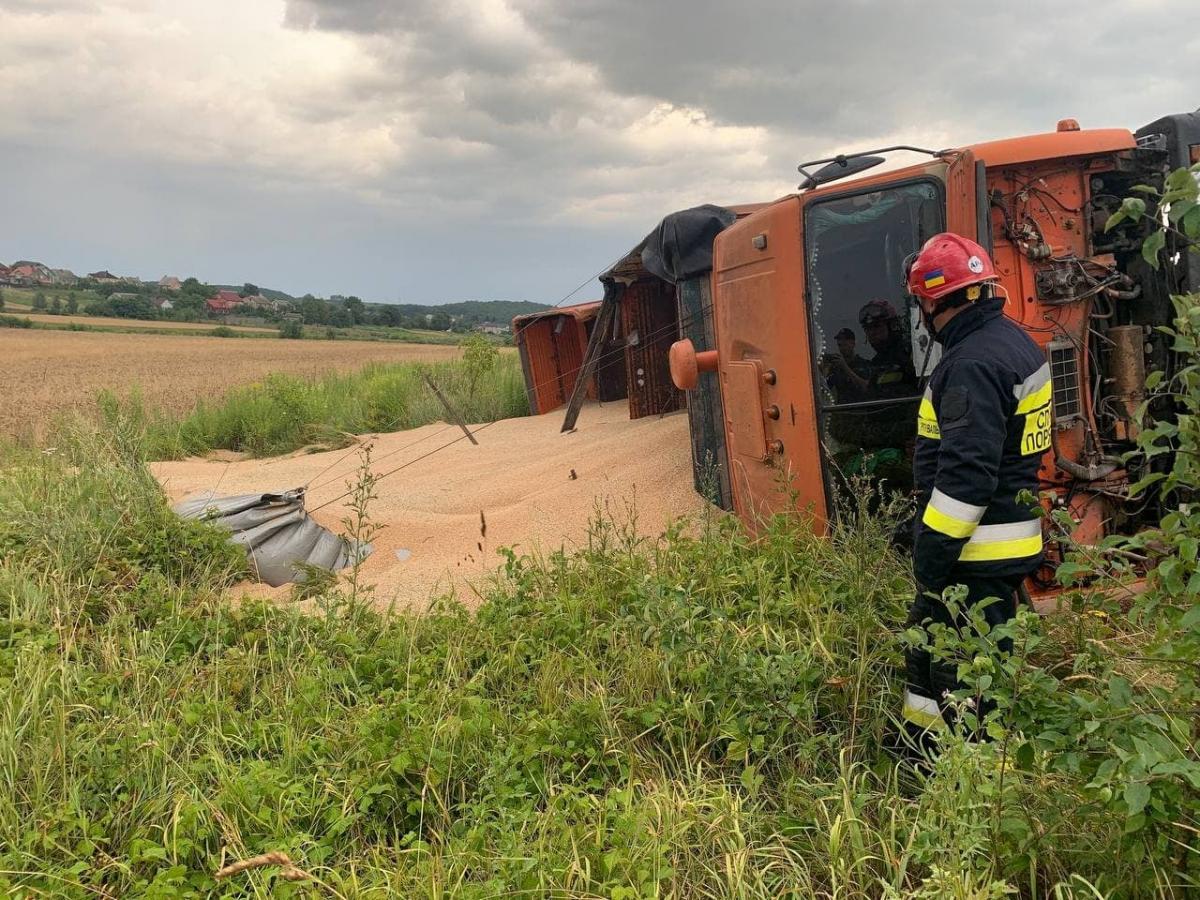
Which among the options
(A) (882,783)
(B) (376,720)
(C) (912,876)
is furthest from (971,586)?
(B) (376,720)

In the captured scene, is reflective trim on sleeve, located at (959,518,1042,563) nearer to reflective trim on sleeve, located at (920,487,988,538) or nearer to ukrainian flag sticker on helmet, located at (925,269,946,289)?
reflective trim on sleeve, located at (920,487,988,538)

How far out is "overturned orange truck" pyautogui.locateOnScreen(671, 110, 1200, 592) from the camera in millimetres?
4105

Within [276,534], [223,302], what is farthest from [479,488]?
[223,302]

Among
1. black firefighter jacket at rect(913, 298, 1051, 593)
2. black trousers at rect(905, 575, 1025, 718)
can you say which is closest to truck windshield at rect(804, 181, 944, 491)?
black firefighter jacket at rect(913, 298, 1051, 593)

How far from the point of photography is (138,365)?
30266 millimetres

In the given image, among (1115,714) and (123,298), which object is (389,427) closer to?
(1115,714)

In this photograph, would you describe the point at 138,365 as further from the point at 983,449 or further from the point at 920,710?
the point at 983,449

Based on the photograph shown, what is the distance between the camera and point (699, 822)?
2.59 m

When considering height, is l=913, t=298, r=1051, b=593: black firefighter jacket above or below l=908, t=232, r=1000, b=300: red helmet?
below

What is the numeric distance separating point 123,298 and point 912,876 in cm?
7546

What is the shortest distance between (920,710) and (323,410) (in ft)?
38.8

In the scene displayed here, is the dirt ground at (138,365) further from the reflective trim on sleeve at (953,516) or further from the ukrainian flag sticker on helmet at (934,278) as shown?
the reflective trim on sleeve at (953,516)

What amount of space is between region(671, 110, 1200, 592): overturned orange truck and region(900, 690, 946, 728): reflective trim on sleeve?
4.66ft

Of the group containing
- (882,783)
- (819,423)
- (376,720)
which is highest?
(819,423)
